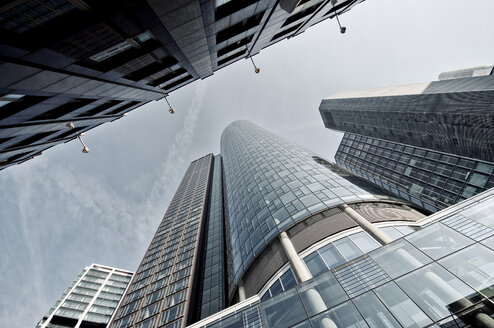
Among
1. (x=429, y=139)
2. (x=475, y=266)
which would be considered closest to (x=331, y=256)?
(x=475, y=266)

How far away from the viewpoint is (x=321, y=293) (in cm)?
1222

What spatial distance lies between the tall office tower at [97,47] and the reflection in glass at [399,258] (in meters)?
15.0

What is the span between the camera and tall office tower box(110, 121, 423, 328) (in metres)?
20.9

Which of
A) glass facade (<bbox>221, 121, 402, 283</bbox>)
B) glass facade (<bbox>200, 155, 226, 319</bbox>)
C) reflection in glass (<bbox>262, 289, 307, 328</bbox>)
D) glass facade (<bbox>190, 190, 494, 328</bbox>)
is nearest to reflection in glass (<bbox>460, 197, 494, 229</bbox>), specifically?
glass facade (<bbox>190, 190, 494, 328</bbox>)

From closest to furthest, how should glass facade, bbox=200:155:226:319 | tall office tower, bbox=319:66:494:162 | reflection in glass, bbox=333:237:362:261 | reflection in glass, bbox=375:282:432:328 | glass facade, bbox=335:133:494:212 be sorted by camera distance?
reflection in glass, bbox=375:282:432:328 → reflection in glass, bbox=333:237:362:261 → glass facade, bbox=200:155:226:319 → tall office tower, bbox=319:66:494:162 → glass facade, bbox=335:133:494:212

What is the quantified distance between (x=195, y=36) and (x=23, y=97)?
27.8 feet

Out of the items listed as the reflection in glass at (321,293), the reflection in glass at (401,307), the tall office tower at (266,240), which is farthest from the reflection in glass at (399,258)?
the tall office tower at (266,240)

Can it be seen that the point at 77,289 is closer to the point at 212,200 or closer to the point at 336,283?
the point at 212,200

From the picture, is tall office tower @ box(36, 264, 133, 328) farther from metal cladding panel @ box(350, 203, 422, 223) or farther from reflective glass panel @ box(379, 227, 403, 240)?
reflective glass panel @ box(379, 227, 403, 240)

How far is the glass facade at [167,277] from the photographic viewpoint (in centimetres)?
3584

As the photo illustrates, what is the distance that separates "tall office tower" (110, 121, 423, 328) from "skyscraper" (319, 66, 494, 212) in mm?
26483

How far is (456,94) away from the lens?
43.2 m

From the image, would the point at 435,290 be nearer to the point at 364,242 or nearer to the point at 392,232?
the point at 364,242

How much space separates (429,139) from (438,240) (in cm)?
5672
